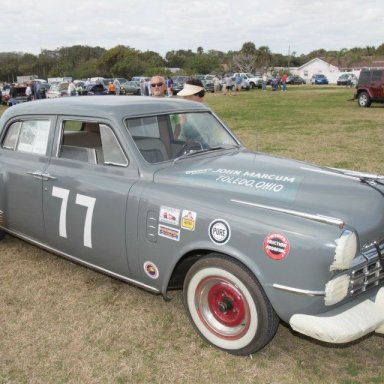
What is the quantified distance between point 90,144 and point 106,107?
39 cm

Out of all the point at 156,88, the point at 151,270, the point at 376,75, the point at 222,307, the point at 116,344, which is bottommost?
the point at 116,344

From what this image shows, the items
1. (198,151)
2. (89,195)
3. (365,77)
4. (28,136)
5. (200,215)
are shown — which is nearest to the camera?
(200,215)

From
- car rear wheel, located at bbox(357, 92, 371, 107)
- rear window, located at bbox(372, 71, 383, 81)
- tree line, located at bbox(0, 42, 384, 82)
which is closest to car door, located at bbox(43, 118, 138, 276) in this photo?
rear window, located at bbox(372, 71, 383, 81)

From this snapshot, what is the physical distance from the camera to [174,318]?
3602mm

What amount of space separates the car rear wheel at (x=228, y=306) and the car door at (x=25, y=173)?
174 cm

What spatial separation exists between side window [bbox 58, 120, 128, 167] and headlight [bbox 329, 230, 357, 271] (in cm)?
177

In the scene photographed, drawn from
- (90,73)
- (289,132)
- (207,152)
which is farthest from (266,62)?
(207,152)

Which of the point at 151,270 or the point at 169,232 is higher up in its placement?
the point at 169,232

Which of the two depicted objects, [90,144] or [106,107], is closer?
[106,107]

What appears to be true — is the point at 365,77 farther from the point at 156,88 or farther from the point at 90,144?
the point at 90,144

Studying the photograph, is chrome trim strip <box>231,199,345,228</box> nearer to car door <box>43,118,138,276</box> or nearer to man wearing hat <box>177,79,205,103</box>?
car door <box>43,118,138,276</box>

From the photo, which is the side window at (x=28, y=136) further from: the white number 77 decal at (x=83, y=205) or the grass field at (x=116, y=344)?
the grass field at (x=116, y=344)

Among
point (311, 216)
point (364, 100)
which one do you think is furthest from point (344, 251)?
point (364, 100)

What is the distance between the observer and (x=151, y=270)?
3.32 metres
